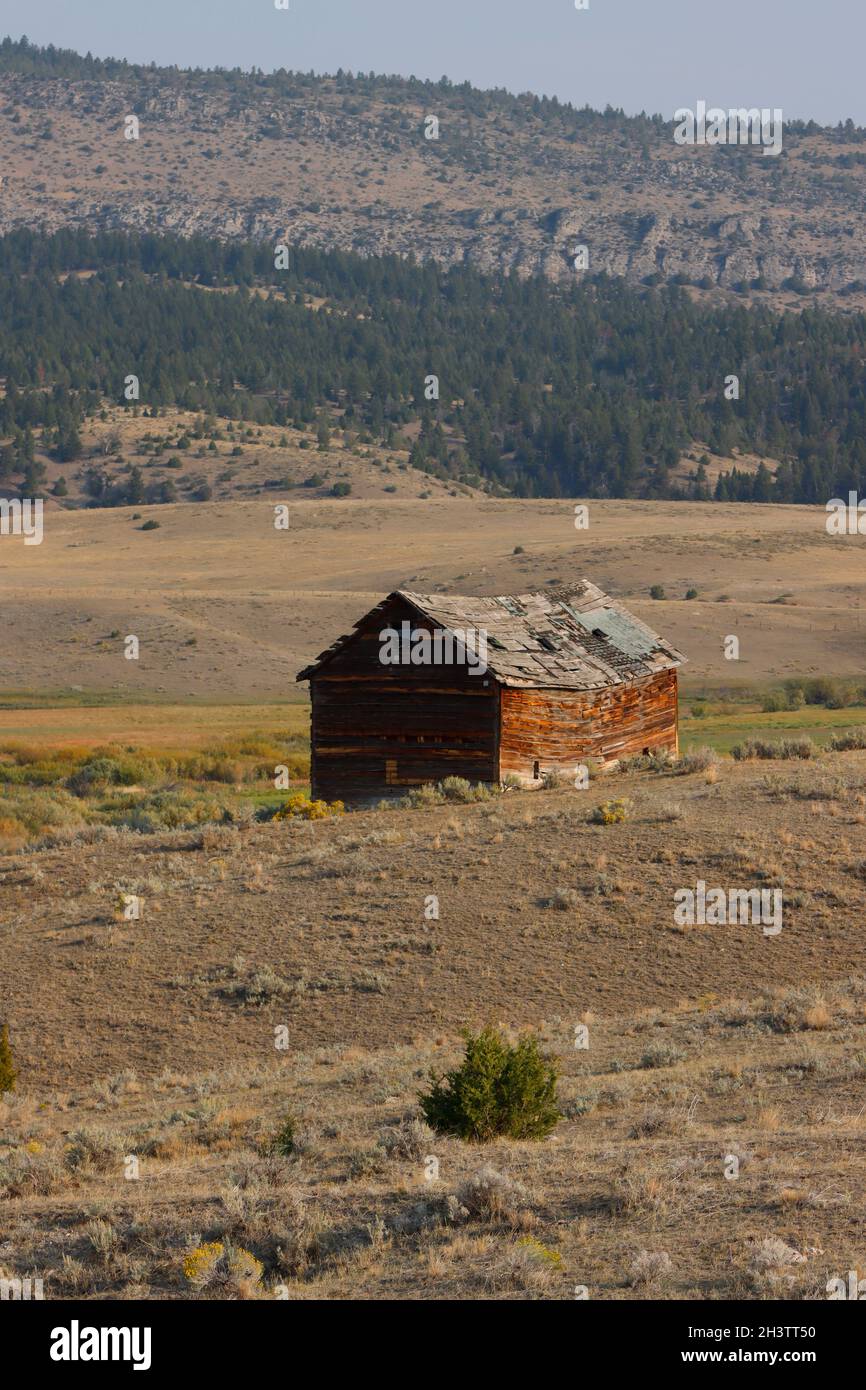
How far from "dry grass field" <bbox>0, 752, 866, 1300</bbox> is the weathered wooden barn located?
5.95 feet

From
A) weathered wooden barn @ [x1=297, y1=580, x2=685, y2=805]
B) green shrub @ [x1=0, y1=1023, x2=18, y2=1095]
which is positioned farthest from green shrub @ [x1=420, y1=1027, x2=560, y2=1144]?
weathered wooden barn @ [x1=297, y1=580, x2=685, y2=805]

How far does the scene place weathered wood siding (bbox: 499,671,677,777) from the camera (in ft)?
89.4

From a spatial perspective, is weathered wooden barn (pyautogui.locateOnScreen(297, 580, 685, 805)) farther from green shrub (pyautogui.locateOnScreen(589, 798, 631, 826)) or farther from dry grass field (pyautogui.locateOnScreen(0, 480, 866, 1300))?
green shrub (pyautogui.locateOnScreen(589, 798, 631, 826))

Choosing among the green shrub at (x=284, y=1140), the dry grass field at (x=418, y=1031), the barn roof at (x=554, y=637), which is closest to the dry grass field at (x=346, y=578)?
the dry grass field at (x=418, y=1031)

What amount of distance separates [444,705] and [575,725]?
263 cm

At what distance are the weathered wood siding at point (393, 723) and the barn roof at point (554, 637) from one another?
35 centimetres

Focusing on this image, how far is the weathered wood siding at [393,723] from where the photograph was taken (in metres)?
27.1

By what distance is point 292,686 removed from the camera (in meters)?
61.0

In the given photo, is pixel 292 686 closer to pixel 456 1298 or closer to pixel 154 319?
pixel 456 1298

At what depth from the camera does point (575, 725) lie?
28.6 meters

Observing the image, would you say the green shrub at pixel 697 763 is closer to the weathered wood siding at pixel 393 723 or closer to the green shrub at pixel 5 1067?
the weathered wood siding at pixel 393 723

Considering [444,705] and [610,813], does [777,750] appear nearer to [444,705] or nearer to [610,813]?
[444,705]

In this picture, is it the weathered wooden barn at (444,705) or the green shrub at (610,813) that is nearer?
the green shrub at (610,813)
